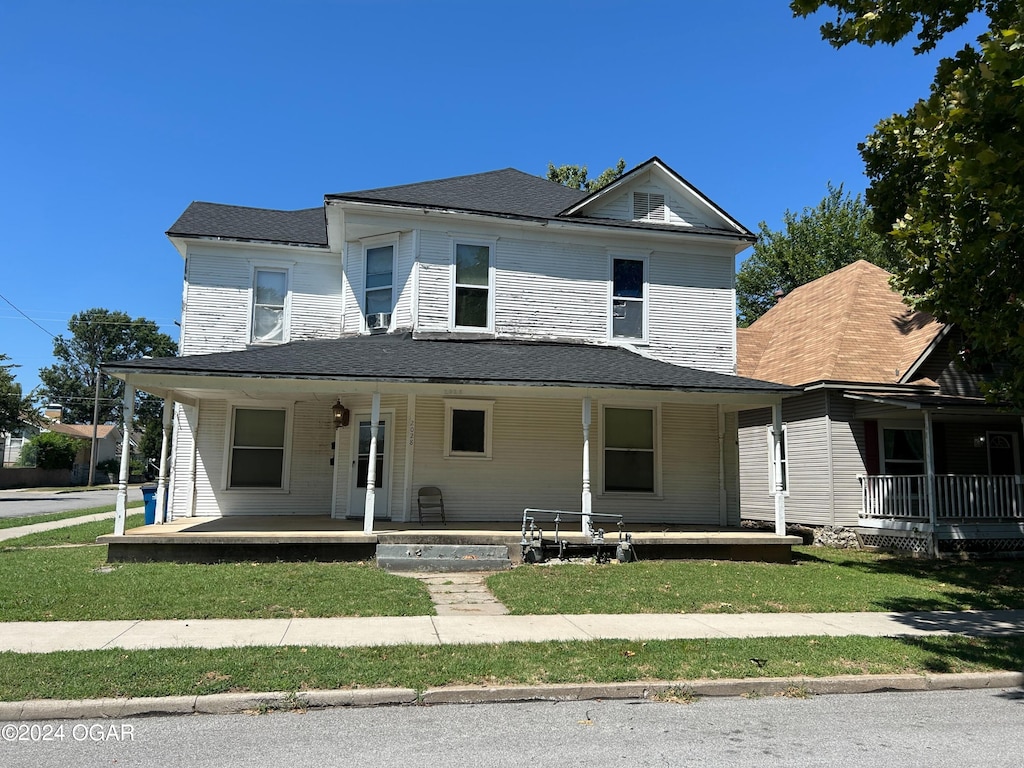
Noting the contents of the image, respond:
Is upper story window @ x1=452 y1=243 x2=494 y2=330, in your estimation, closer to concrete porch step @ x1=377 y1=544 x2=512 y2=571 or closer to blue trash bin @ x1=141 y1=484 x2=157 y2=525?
concrete porch step @ x1=377 y1=544 x2=512 y2=571

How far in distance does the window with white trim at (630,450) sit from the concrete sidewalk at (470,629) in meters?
6.49

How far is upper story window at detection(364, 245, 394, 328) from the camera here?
15891 millimetres

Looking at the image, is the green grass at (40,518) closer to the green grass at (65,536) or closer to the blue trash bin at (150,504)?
the green grass at (65,536)

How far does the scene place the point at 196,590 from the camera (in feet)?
31.9

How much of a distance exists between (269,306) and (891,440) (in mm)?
14617

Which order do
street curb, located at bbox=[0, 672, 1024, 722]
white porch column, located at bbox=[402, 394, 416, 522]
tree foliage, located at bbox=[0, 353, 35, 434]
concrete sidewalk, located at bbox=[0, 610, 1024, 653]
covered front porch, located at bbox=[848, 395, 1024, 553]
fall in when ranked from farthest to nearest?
tree foliage, located at bbox=[0, 353, 35, 434] → covered front porch, located at bbox=[848, 395, 1024, 553] → white porch column, located at bbox=[402, 394, 416, 522] → concrete sidewalk, located at bbox=[0, 610, 1024, 653] → street curb, located at bbox=[0, 672, 1024, 722]

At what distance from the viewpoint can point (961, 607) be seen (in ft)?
33.4

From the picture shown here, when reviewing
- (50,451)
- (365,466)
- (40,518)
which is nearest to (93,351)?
(50,451)

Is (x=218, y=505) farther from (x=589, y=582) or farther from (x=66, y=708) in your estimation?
(x=66, y=708)

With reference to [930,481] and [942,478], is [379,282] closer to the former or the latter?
[930,481]

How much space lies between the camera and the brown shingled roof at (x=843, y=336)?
17516 millimetres

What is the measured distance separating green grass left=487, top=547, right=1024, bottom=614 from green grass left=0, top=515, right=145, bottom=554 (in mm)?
9630

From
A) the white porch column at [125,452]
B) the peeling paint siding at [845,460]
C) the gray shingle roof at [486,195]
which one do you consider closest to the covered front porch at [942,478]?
the peeling paint siding at [845,460]

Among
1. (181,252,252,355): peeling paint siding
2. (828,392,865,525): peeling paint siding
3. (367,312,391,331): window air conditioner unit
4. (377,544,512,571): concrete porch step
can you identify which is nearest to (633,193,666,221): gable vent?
(828,392,865,525): peeling paint siding
